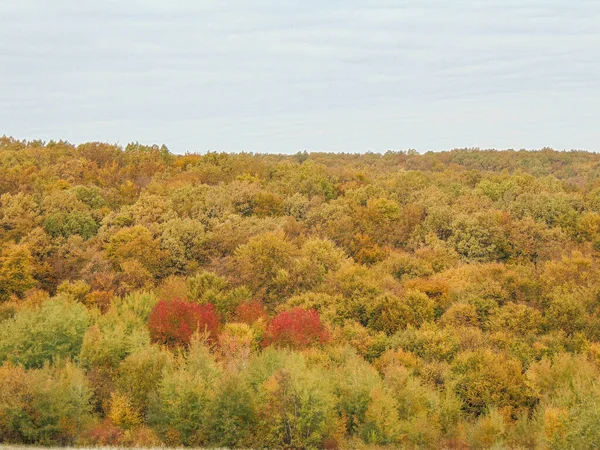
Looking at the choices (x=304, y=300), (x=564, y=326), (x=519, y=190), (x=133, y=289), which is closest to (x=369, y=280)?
(x=304, y=300)

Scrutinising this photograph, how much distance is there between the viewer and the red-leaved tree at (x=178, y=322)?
6066 cm

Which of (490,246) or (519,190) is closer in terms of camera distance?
(490,246)

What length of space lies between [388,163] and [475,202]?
92394mm

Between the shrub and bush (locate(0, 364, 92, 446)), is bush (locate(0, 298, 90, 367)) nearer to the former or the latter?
bush (locate(0, 364, 92, 446))

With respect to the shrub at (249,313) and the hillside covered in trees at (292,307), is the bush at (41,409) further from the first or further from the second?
the shrub at (249,313)

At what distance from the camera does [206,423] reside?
43.6 meters

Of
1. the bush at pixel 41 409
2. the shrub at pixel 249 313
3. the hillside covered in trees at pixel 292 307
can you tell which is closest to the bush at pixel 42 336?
the hillside covered in trees at pixel 292 307

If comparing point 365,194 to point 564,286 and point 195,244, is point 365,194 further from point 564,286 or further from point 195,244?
point 564,286

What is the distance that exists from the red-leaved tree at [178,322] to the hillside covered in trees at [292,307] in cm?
18

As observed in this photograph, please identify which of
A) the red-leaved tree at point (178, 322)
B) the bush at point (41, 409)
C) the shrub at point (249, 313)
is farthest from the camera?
the shrub at point (249, 313)

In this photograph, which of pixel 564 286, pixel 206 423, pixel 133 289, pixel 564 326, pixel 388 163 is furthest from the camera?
pixel 388 163

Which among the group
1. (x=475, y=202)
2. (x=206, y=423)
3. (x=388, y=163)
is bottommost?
(x=206, y=423)

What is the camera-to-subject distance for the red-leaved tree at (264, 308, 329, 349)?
60469mm

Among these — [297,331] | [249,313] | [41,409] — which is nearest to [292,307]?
[249,313]
